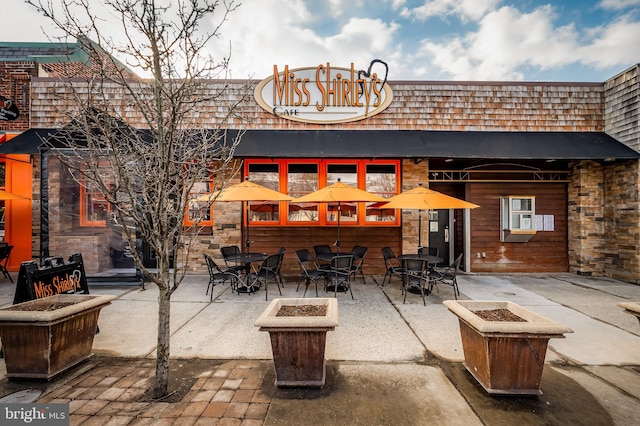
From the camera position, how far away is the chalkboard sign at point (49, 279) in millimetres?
3686

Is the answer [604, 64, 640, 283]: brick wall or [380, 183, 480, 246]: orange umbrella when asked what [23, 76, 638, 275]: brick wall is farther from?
[380, 183, 480, 246]: orange umbrella

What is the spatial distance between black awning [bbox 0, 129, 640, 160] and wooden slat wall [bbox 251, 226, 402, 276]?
2322 millimetres

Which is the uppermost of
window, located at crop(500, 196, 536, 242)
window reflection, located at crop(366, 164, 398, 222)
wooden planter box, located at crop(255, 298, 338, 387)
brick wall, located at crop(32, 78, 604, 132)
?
brick wall, located at crop(32, 78, 604, 132)

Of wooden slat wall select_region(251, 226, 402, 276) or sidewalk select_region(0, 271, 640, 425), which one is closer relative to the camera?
sidewalk select_region(0, 271, 640, 425)

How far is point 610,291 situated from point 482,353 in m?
6.43

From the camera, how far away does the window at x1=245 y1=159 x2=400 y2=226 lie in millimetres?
8281

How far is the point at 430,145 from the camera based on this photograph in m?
7.64

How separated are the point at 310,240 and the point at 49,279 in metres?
5.65

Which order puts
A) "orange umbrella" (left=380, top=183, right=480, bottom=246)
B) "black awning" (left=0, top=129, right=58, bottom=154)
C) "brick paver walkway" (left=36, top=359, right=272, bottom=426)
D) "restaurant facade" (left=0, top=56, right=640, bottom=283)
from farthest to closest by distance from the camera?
"restaurant facade" (left=0, top=56, right=640, bottom=283) < "black awning" (left=0, top=129, right=58, bottom=154) < "orange umbrella" (left=380, top=183, right=480, bottom=246) < "brick paver walkway" (left=36, top=359, right=272, bottom=426)

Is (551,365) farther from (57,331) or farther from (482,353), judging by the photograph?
(57,331)

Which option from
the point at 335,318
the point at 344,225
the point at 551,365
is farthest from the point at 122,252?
the point at 551,365

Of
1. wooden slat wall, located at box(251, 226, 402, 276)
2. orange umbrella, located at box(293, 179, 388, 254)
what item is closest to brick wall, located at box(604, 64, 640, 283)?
wooden slat wall, located at box(251, 226, 402, 276)

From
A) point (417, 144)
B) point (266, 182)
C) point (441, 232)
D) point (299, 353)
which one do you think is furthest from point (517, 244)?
point (299, 353)

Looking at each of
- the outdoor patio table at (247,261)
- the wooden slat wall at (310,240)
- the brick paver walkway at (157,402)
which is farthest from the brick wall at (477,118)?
the brick paver walkway at (157,402)
